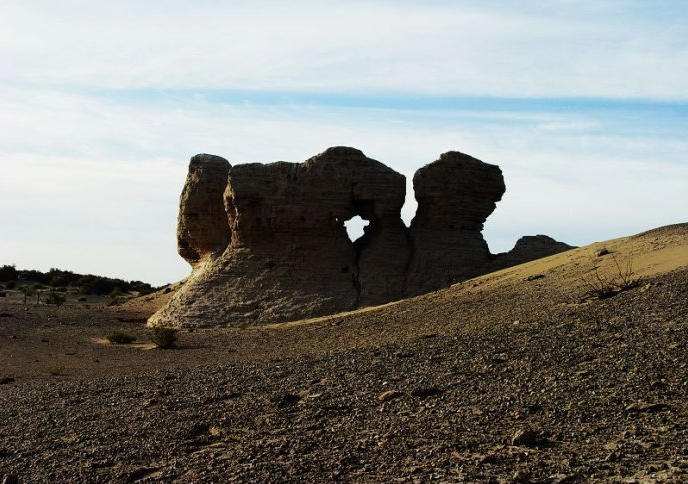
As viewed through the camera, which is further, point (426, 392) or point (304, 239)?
point (304, 239)

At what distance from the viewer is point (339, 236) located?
27.1 m

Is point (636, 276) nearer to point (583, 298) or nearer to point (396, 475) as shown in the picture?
point (583, 298)

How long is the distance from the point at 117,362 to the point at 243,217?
9.09m

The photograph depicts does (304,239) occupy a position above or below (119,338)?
above

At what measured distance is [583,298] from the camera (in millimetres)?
15477

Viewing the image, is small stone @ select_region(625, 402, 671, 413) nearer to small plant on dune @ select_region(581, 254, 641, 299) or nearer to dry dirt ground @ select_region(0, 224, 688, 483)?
dry dirt ground @ select_region(0, 224, 688, 483)

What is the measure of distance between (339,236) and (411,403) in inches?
671

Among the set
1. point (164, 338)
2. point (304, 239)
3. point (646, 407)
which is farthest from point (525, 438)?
point (304, 239)

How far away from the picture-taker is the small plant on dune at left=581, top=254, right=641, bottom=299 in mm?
15320

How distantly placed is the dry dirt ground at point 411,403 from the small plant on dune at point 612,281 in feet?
0.49

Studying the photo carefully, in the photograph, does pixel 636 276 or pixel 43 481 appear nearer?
pixel 43 481

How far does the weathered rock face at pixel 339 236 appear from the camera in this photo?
26062 millimetres

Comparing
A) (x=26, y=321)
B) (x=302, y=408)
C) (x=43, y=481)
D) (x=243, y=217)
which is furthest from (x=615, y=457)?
(x=26, y=321)

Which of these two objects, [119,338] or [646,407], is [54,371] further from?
[646,407]
